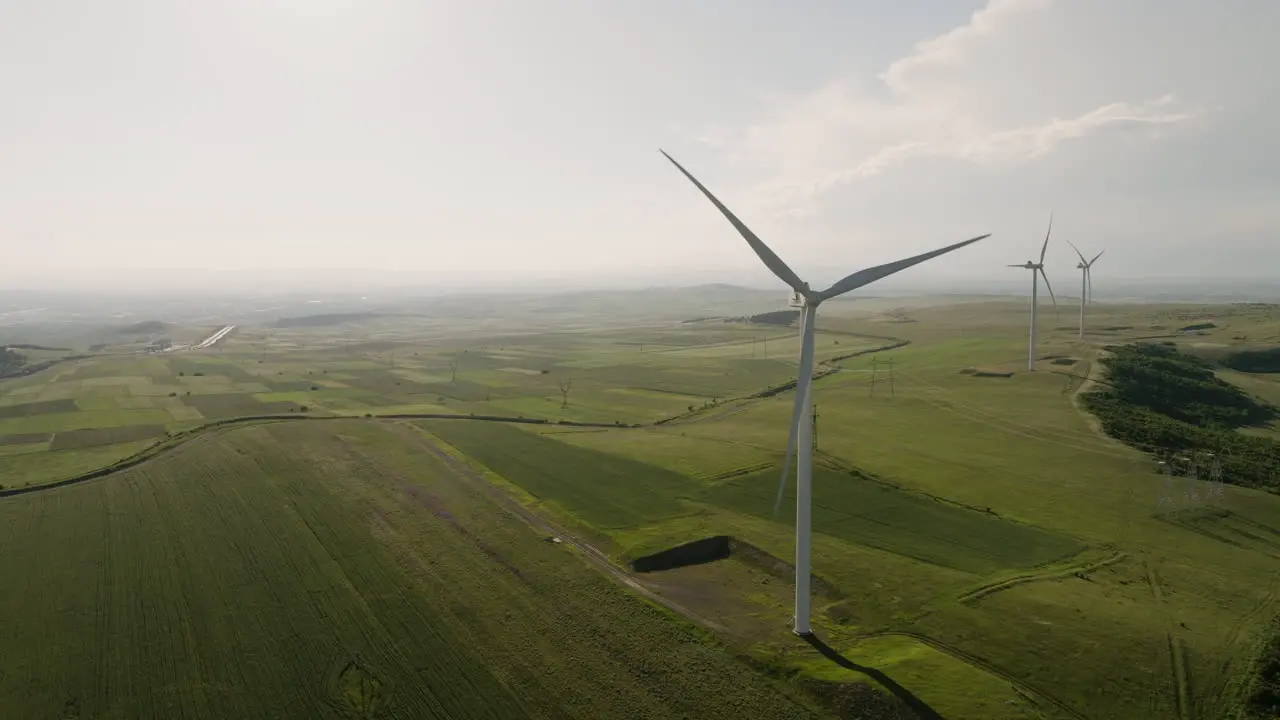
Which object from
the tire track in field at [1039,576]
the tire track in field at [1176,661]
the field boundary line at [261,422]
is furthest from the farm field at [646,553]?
the field boundary line at [261,422]

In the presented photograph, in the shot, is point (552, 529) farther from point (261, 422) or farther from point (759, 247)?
point (261, 422)

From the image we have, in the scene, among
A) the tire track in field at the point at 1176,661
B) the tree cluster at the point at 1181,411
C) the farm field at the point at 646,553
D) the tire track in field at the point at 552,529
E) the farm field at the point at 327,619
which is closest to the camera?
the tire track in field at the point at 1176,661

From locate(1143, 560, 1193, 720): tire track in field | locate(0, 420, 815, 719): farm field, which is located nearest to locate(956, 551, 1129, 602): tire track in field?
locate(1143, 560, 1193, 720): tire track in field

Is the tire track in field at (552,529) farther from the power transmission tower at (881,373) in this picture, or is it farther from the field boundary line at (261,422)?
the power transmission tower at (881,373)

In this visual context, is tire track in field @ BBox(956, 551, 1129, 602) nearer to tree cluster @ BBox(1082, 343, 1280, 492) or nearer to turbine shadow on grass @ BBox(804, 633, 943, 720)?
turbine shadow on grass @ BBox(804, 633, 943, 720)

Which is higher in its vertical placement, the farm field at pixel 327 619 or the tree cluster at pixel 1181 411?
the tree cluster at pixel 1181 411

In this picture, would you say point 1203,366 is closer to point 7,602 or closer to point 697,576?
point 697,576

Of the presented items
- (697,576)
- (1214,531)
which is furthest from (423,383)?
(1214,531)

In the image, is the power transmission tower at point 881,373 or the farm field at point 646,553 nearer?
the farm field at point 646,553
